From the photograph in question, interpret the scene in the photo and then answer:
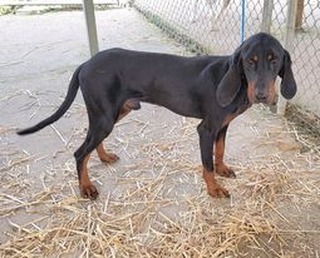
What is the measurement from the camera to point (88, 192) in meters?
2.67

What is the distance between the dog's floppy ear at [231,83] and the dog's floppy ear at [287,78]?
232 millimetres

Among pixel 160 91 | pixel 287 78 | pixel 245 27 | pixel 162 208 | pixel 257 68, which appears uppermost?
pixel 257 68

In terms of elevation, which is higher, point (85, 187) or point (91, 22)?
point (91, 22)

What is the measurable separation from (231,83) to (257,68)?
17cm

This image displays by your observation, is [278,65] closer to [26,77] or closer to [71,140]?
[71,140]

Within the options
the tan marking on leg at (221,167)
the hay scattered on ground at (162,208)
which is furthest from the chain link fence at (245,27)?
the tan marking on leg at (221,167)

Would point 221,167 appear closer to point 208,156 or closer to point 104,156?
point 208,156

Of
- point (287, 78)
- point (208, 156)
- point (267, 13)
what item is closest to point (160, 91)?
point (208, 156)

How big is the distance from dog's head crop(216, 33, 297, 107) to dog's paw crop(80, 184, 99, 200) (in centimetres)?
97

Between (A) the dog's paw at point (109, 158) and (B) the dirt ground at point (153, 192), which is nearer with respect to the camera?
(B) the dirt ground at point (153, 192)

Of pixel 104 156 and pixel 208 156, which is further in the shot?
pixel 104 156

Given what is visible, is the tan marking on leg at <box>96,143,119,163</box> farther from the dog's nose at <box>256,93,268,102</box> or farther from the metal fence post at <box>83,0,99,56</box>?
the metal fence post at <box>83,0,99,56</box>

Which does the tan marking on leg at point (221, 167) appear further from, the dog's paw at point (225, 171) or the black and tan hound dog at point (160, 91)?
the black and tan hound dog at point (160, 91)

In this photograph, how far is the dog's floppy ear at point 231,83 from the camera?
2.29 meters
